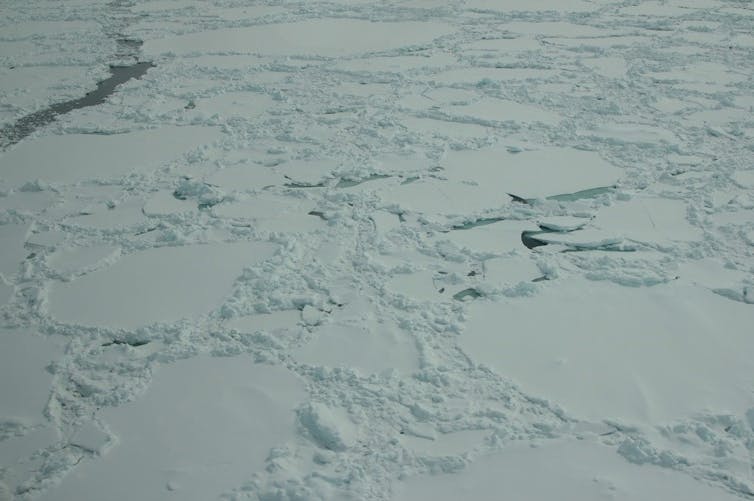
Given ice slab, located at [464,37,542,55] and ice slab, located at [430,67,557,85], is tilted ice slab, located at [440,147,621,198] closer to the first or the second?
ice slab, located at [430,67,557,85]

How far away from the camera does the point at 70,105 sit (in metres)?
4.56

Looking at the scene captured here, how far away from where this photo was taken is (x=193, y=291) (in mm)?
2584

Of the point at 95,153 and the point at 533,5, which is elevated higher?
the point at 533,5

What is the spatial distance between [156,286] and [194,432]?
0.90 m

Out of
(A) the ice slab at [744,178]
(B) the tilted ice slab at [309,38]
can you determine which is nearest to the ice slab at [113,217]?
(B) the tilted ice slab at [309,38]

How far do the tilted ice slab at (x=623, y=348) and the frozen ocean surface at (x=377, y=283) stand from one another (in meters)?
0.01

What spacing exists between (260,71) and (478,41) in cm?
231

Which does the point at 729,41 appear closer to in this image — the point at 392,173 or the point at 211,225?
the point at 392,173

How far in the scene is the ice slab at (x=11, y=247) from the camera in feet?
8.91

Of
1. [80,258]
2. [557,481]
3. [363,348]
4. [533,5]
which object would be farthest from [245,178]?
[533,5]

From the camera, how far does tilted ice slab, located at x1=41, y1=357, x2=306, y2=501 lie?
5.77 feet

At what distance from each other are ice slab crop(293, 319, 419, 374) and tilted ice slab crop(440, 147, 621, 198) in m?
1.41

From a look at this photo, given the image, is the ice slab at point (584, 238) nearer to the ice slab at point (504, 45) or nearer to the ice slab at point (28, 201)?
the ice slab at point (28, 201)

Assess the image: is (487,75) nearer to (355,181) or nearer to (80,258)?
(355,181)
